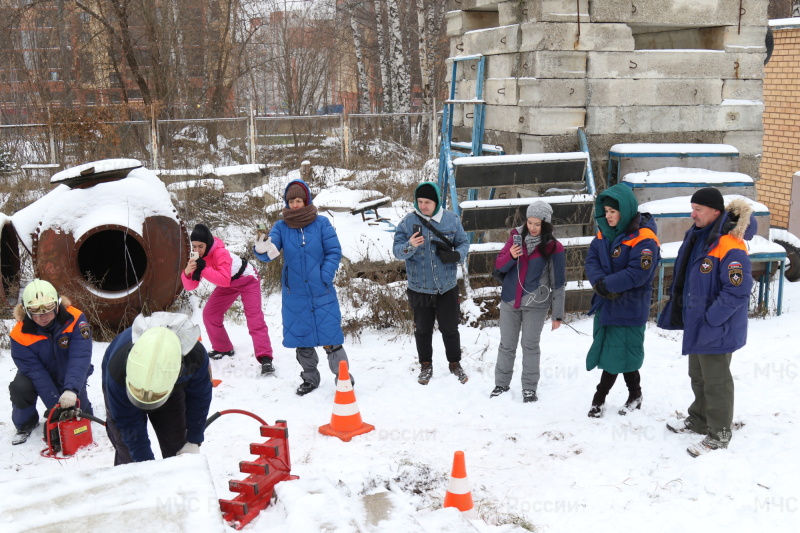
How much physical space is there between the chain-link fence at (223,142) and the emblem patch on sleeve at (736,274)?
10.2m

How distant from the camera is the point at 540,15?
285 inches

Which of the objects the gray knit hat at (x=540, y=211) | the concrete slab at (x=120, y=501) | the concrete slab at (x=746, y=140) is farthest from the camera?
the concrete slab at (x=746, y=140)

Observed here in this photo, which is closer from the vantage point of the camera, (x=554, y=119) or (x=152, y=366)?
A: (x=152, y=366)

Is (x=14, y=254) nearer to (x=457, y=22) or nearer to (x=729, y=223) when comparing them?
(x=457, y=22)

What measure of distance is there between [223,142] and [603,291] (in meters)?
15.2

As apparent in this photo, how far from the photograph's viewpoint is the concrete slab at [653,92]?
7.54 metres

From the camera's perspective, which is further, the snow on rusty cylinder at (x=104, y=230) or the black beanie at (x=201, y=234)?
the snow on rusty cylinder at (x=104, y=230)

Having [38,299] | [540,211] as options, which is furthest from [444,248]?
[38,299]

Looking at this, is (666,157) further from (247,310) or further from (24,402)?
(24,402)

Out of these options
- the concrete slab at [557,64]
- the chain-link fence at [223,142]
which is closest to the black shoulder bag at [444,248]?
the concrete slab at [557,64]

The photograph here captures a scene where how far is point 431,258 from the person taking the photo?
5570mm

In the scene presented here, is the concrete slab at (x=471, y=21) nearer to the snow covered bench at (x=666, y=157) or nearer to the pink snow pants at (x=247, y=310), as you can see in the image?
the snow covered bench at (x=666, y=157)

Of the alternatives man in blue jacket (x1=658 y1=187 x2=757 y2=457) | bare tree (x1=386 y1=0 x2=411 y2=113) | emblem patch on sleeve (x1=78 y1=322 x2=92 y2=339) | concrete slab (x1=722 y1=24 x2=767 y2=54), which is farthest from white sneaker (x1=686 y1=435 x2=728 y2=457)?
bare tree (x1=386 y1=0 x2=411 y2=113)

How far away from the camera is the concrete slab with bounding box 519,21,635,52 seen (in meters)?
7.28
